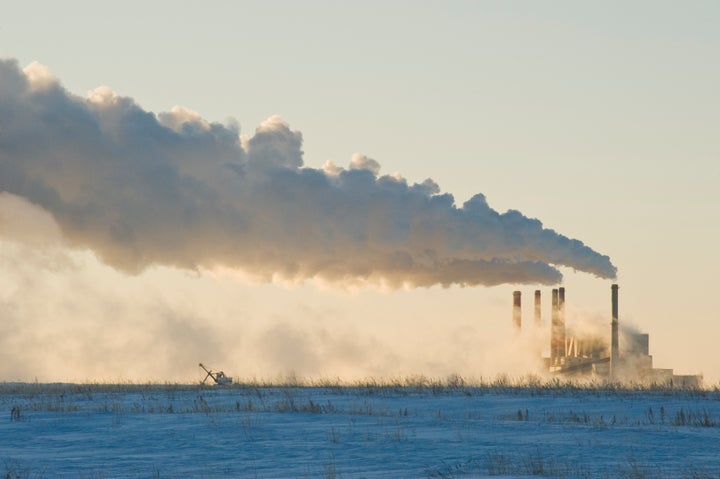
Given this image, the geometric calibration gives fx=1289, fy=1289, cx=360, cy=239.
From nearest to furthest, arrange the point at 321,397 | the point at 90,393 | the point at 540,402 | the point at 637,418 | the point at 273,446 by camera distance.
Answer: the point at 273,446 → the point at 637,418 → the point at 540,402 → the point at 321,397 → the point at 90,393

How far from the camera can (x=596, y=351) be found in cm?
11969

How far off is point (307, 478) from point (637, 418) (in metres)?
14.5

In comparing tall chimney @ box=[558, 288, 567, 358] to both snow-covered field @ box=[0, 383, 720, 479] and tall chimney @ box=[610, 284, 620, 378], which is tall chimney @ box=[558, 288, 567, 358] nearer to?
tall chimney @ box=[610, 284, 620, 378]

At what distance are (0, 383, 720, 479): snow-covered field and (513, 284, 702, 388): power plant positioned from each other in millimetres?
70637

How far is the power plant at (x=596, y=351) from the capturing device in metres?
116

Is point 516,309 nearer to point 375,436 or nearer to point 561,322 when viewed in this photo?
point 561,322

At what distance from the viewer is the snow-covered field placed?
2558 cm

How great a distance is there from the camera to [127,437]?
32094 mm

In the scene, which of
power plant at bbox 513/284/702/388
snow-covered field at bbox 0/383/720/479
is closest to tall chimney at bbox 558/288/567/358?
power plant at bbox 513/284/702/388

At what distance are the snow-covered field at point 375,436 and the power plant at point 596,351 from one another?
232ft

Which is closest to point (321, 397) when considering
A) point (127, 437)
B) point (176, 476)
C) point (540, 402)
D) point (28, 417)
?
point (540, 402)

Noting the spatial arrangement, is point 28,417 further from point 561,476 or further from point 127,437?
point 561,476

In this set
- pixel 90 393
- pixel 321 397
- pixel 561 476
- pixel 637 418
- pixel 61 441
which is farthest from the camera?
pixel 90 393

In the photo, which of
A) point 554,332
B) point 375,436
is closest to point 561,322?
point 554,332
